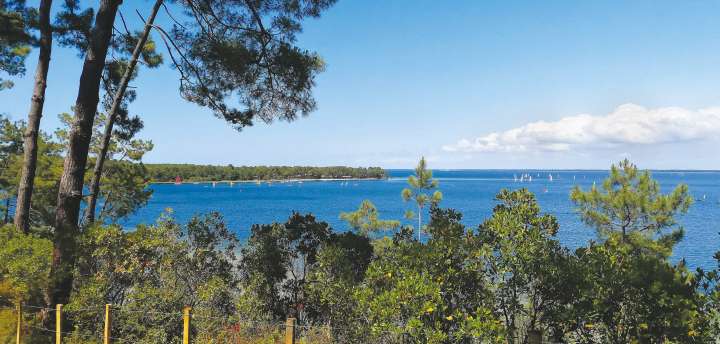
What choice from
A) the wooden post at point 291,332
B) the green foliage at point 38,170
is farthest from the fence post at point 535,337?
the green foliage at point 38,170

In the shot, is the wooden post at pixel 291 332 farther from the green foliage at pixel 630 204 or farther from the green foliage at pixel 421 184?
the green foliage at pixel 421 184

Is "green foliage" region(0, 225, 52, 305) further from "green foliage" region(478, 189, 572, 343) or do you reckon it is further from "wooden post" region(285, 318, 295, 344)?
"green foliage" region(478, 189, 572, 343)

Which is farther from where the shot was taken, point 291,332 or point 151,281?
point 151,281

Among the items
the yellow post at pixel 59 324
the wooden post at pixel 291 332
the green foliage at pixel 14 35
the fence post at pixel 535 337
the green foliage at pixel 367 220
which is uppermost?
the green foliage at pixel 14 35

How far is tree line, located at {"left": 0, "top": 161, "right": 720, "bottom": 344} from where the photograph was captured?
4.41m

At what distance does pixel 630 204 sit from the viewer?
18.5 m

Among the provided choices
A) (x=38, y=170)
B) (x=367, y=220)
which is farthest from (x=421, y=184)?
(x=38, y=170)

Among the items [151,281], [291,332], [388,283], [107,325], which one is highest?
[388,283]

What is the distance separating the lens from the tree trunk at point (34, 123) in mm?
7961

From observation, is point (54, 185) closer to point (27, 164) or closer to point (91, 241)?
point (27, 164)

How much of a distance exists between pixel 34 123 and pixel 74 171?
8.41 feet

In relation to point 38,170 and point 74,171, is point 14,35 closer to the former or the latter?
point 74,171

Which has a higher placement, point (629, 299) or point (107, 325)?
point (629, 299)

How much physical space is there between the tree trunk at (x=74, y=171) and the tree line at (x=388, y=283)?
24 centimetres
